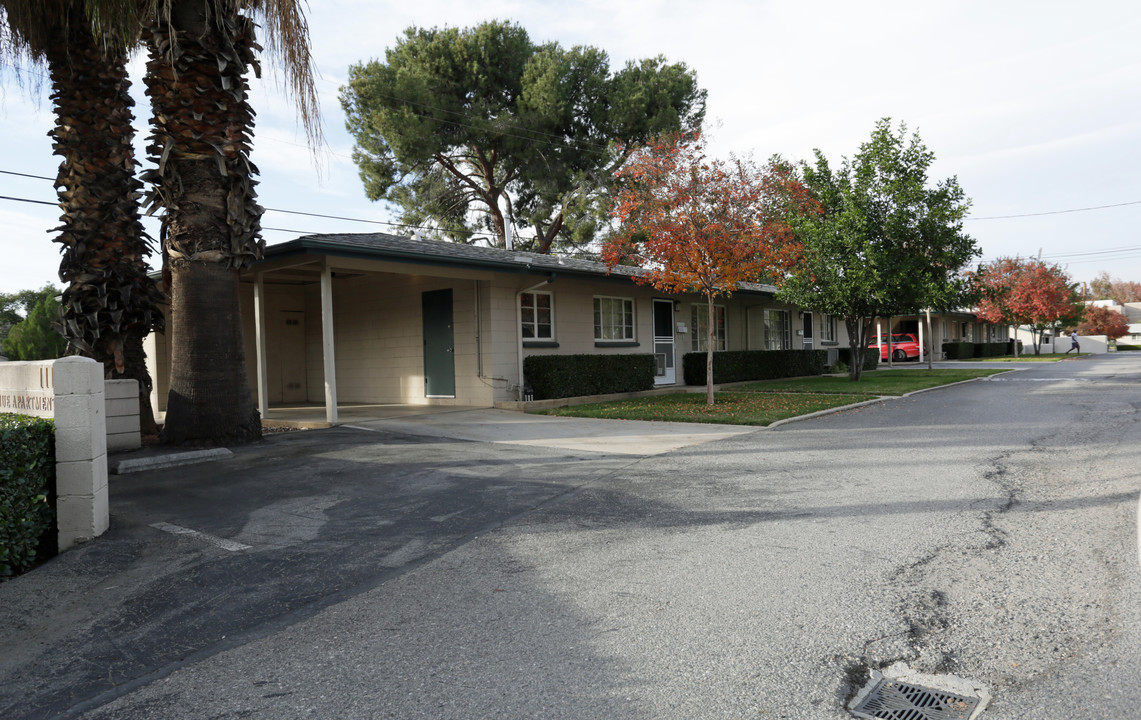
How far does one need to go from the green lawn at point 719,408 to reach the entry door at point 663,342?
2174 millimetres

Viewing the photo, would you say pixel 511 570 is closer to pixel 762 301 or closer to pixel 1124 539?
pixel 1124 539

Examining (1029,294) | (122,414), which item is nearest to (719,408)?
(122,414)

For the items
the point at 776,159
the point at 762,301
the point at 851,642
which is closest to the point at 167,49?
the point at 851,642

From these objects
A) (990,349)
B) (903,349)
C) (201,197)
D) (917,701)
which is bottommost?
(917,701)

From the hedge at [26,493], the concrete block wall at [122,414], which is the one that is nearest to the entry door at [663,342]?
the concrete block wall at [122,414]

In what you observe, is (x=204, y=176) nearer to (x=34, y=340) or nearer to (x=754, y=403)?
(x=754, y=403)

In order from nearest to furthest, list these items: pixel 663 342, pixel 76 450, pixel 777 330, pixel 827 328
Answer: pixel 76 450
pixel 663 342
pixel 777 330
pixel 827 328

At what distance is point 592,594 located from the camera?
13.7 ft

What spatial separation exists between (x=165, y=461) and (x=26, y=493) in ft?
12.6

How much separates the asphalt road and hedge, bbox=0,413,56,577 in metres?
0.24

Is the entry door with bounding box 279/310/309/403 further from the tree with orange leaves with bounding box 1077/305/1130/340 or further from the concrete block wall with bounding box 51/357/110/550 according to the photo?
the tree with orange leaves with bounding box 1077/305/1130/340

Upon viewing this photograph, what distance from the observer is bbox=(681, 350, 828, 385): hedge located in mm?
20812

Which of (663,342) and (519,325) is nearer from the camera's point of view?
(519,325)

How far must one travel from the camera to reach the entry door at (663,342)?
20.0 meters
